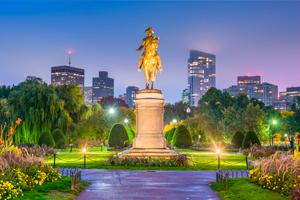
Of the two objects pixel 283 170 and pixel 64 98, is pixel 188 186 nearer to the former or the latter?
pixel 283 170

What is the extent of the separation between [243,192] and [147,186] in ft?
15.3

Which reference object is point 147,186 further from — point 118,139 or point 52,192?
point 118,139

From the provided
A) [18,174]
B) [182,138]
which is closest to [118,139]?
[182,138]

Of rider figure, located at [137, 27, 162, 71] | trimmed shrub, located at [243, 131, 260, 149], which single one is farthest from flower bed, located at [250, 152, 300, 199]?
trimmed shrub, located at [243, 131, 260, 149]

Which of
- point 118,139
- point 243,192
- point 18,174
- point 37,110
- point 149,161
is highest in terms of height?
point 37,110

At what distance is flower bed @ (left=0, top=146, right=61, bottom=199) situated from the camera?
16.2m

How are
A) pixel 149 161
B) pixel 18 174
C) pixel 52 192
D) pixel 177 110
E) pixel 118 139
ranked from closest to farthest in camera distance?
pixel 18 174, pixel 52 192, pixel 149 161, pixel 118 139, pixel 177 110

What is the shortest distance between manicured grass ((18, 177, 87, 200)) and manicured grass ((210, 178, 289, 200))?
5.83 metres

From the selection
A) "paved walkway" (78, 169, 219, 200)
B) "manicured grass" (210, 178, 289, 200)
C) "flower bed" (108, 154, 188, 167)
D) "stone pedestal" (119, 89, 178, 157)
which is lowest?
"paved walkway" (78, 169, 219, 200)

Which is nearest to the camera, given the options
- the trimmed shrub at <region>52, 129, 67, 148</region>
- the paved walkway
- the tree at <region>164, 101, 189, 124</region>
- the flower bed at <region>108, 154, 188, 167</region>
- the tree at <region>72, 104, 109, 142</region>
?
the paved walkway

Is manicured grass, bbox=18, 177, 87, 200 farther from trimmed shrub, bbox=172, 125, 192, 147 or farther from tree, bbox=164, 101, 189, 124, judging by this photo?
tree, bbox=164, 101, 189, 124

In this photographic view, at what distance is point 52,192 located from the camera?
1825 cm

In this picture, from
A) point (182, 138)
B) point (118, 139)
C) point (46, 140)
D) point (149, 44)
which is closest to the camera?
A: point (149, 44)

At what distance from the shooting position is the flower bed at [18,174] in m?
16.2
